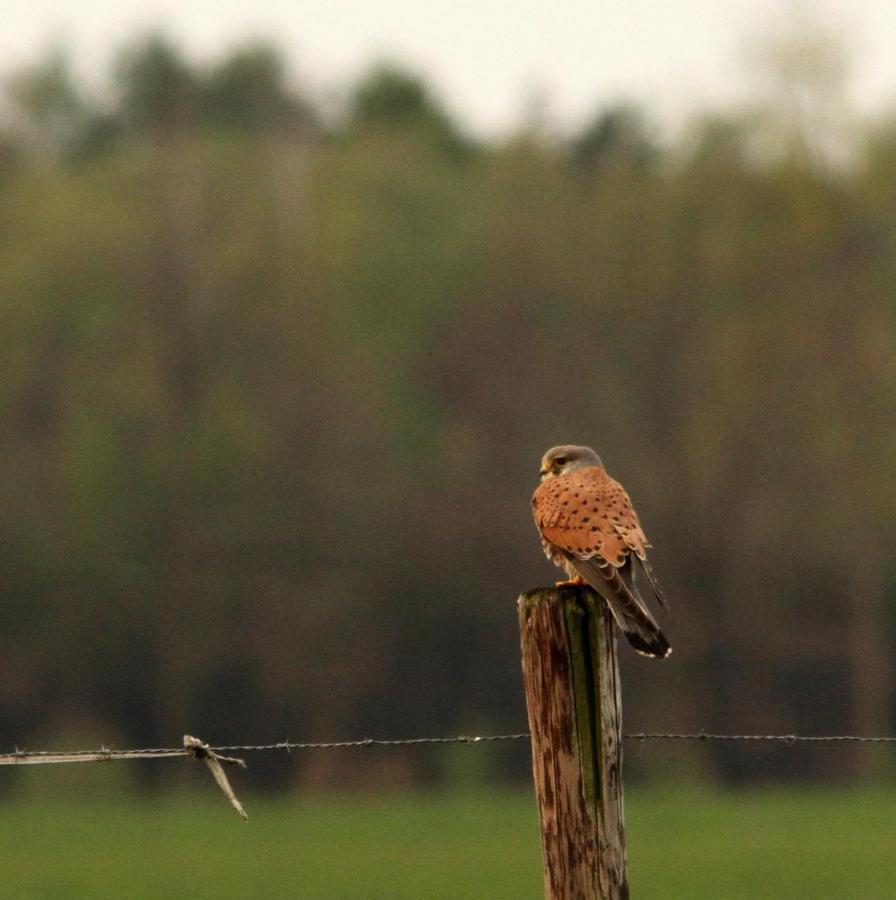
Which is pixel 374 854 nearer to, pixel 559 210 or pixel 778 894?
pixel 778 894

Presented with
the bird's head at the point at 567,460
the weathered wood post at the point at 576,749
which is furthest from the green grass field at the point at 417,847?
the weathered wood post at the point at 576,749

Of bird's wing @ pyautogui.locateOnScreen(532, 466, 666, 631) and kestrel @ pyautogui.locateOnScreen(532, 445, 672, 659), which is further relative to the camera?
bird's wing @ pyautogui.locateOnScreen(532, 466, 666, 631)

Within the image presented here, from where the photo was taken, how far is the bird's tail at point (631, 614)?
572 centimetres

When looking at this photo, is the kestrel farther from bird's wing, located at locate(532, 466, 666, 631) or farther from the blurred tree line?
the blurred tree line

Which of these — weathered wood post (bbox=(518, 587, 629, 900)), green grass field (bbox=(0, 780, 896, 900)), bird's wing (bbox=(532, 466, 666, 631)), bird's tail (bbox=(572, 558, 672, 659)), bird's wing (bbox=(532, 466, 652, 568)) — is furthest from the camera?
green grass field (bbox=(0, 780, 896, 900))


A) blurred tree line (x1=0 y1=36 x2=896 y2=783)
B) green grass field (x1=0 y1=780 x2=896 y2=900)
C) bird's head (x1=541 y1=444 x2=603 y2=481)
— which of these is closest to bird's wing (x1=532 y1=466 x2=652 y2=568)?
bird's head (x1=541 y1=444 x2=603 y2=481)

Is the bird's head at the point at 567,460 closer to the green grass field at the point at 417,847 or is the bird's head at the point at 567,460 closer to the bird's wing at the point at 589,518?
the bird's wing at the point at 589,518

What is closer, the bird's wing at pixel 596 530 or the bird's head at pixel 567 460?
the bird's wing at pixel 596 530

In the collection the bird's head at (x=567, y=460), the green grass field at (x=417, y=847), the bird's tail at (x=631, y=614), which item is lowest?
the green grass field at (x=417, y=847)

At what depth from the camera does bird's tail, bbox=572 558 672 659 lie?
572 cm

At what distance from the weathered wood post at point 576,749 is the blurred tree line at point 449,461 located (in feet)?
107

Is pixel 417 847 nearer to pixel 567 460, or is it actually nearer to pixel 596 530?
pixel 567 460

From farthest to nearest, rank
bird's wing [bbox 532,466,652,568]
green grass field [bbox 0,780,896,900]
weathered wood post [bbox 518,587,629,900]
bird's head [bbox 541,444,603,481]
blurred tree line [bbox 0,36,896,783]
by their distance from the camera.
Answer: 1. blurred tree line [bbox 0,36,896,783]
2. green grass field [bbox 0,780,896,900]
3. bird's head [bbox 541,444,603,481]
4. bird's wing [bbox 532,466,652,568]
5. weathered wood post [bbox 518,587,629,900]

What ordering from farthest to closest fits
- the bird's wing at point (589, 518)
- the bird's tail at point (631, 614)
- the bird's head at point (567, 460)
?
the bird's head at point (567, 460) < the bird's wing at point (589, 518) < the bird's tail at point (631, 614)
